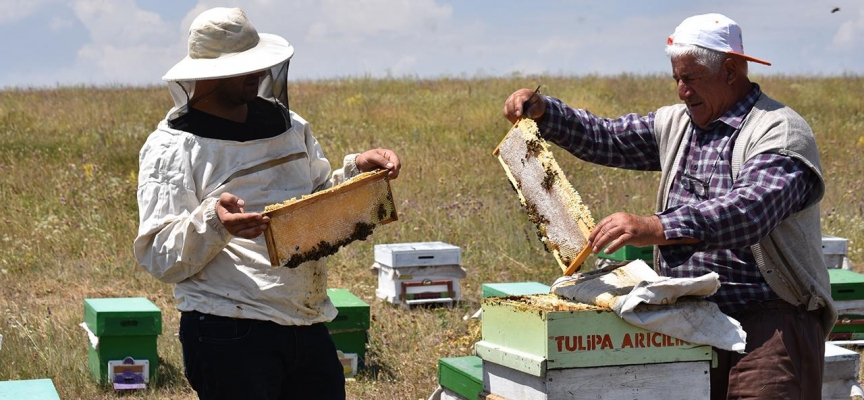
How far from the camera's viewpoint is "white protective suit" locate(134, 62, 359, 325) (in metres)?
2.78

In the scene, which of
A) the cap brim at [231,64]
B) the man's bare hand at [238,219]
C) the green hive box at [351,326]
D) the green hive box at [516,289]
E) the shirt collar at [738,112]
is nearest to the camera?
the man's bare hand at [238,219]

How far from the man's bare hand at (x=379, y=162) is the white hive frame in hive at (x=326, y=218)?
32 mm

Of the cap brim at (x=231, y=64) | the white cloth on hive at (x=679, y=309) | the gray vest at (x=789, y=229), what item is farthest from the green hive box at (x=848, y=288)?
the cap brim at (x=231, y=64)

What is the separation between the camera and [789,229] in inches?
123

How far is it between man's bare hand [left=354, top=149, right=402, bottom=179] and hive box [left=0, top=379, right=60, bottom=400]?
48.6 inches

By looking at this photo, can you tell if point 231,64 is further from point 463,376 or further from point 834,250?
point 834,250

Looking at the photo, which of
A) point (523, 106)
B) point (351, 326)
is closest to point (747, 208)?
point (523, 106)

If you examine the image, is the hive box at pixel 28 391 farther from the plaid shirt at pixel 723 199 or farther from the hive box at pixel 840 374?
the hive box at pixel 840 374

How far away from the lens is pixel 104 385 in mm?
5520

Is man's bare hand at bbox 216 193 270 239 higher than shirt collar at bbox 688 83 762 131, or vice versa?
shirt collar at bbox 688 83 762 131

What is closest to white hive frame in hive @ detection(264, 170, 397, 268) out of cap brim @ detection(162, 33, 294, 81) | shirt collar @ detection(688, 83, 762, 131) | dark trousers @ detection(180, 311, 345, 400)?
dark trousers @ detection(180, 311, 345, 400)

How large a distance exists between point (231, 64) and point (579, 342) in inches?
52.5

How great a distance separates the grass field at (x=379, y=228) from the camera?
6.05m

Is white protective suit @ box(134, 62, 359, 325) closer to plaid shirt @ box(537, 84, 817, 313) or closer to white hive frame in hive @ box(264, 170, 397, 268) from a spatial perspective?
white hive frame in hive @ box(264, 170, 397, 268)
